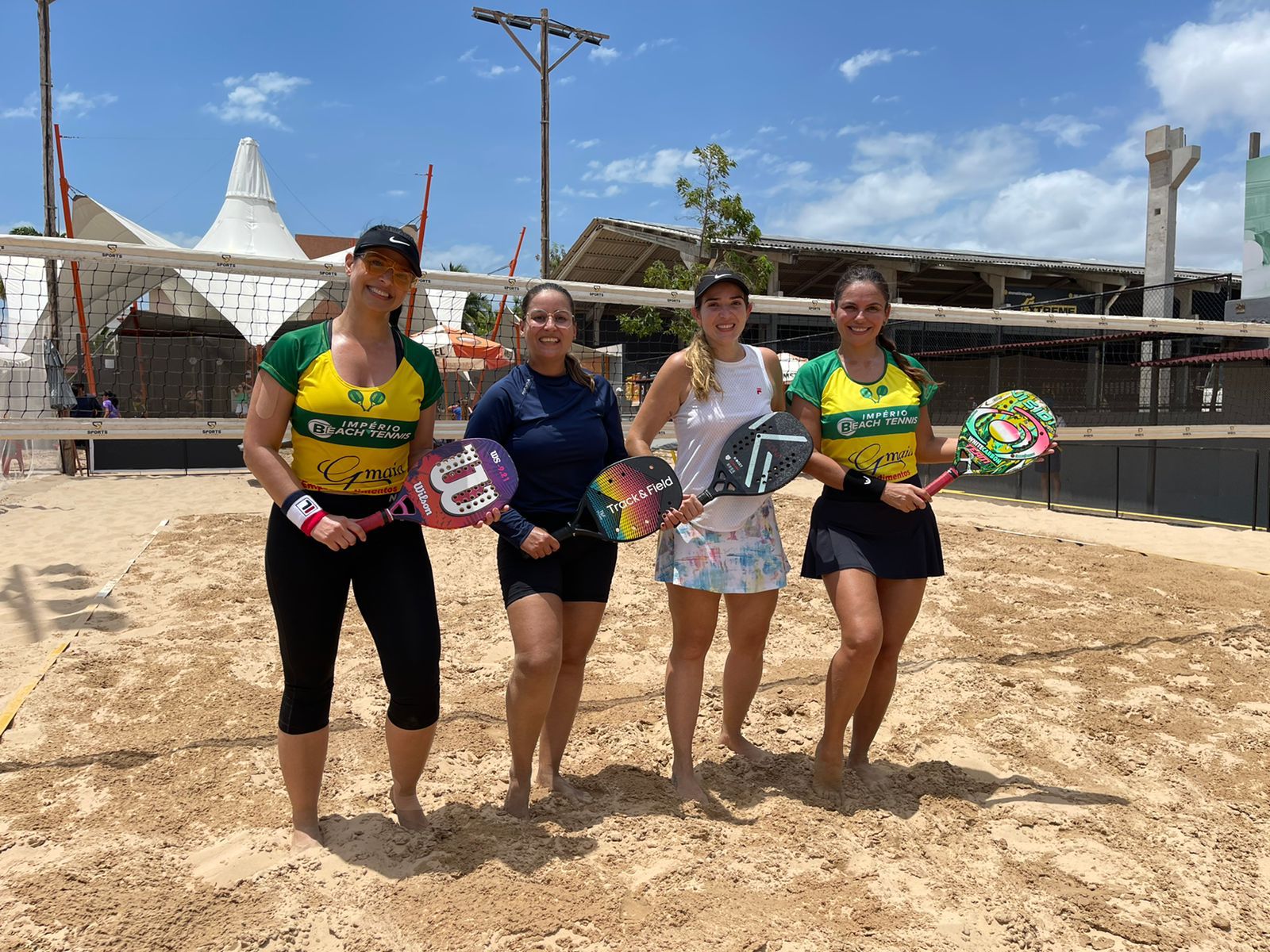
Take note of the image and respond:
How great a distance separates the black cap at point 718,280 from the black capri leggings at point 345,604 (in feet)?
4.19

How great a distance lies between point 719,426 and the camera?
295 centimetres

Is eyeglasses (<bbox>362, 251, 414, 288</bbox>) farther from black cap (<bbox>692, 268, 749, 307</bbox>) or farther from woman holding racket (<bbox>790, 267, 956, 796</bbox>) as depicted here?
woman holding racket (<bbox>790, 267, 956, 796</bbox>)

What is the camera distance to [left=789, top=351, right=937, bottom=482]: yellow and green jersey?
306 centimetres

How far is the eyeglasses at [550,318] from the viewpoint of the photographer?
279 centimetres

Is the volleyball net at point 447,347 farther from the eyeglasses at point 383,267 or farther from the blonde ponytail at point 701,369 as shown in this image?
the blonde ponytail at point 701,369

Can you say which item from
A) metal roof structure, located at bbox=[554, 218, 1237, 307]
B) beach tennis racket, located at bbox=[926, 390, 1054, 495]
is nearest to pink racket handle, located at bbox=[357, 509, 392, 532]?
beach tennis racket, located at bbox=[926, 390, 1054, 495]

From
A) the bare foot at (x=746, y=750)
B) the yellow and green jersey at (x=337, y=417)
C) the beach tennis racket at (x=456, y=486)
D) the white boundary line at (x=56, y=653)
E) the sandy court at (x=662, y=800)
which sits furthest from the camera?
the white boundary line at (x=56, y=653)

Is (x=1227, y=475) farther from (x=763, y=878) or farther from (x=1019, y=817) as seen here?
(x=763, y=878)

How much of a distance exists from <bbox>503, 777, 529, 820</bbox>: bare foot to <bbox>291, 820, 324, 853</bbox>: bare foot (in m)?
0.61

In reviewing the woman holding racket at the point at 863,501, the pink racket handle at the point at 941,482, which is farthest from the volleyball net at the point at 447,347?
the pink racket handle at the point at 941,482

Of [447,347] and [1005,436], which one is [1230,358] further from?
[1005,436]

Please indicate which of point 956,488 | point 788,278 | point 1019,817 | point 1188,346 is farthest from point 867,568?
point 788,278

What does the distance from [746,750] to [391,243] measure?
7.60ft

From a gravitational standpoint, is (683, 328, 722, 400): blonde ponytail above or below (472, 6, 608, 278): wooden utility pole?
below
